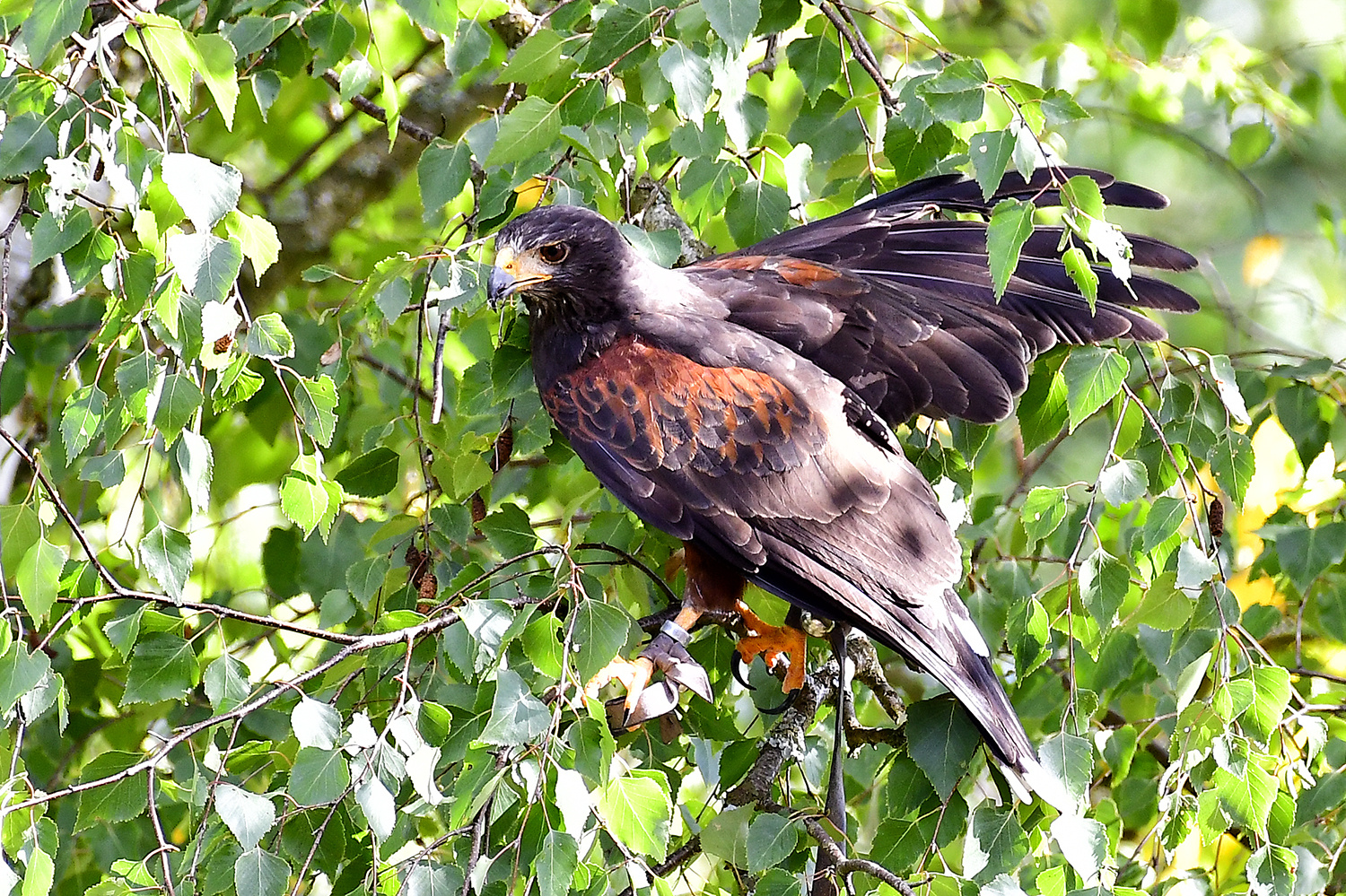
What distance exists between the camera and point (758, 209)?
2.47m

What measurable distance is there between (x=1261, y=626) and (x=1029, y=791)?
0.93 metres

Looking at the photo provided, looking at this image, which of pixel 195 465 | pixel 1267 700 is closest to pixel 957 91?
pixel 1267 700

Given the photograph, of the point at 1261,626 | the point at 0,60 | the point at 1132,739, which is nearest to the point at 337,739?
the point at 0,60

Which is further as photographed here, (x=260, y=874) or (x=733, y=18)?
(x=733, y=18)

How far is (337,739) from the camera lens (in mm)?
1756

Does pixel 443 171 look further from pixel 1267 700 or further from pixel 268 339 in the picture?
pixel 1267 700

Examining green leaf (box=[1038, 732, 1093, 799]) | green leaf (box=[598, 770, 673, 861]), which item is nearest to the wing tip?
green leaf (box=[1038, 732, 1093, 799])

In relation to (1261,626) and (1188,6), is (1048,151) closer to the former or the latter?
(1261,626)

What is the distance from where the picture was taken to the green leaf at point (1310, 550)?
8.36 ft

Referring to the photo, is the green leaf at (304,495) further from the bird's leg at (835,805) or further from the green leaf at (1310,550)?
the green leaf at (1310,550)

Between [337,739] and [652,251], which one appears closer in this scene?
[337,739]

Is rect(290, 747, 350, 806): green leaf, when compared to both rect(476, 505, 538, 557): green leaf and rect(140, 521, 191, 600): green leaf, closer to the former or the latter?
rect(140, 521, 191, 600): green leaf

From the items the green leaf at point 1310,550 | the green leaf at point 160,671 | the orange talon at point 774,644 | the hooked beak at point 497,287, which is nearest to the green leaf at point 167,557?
the green leaf at point 160,671

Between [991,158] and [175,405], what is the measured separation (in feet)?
3.93
